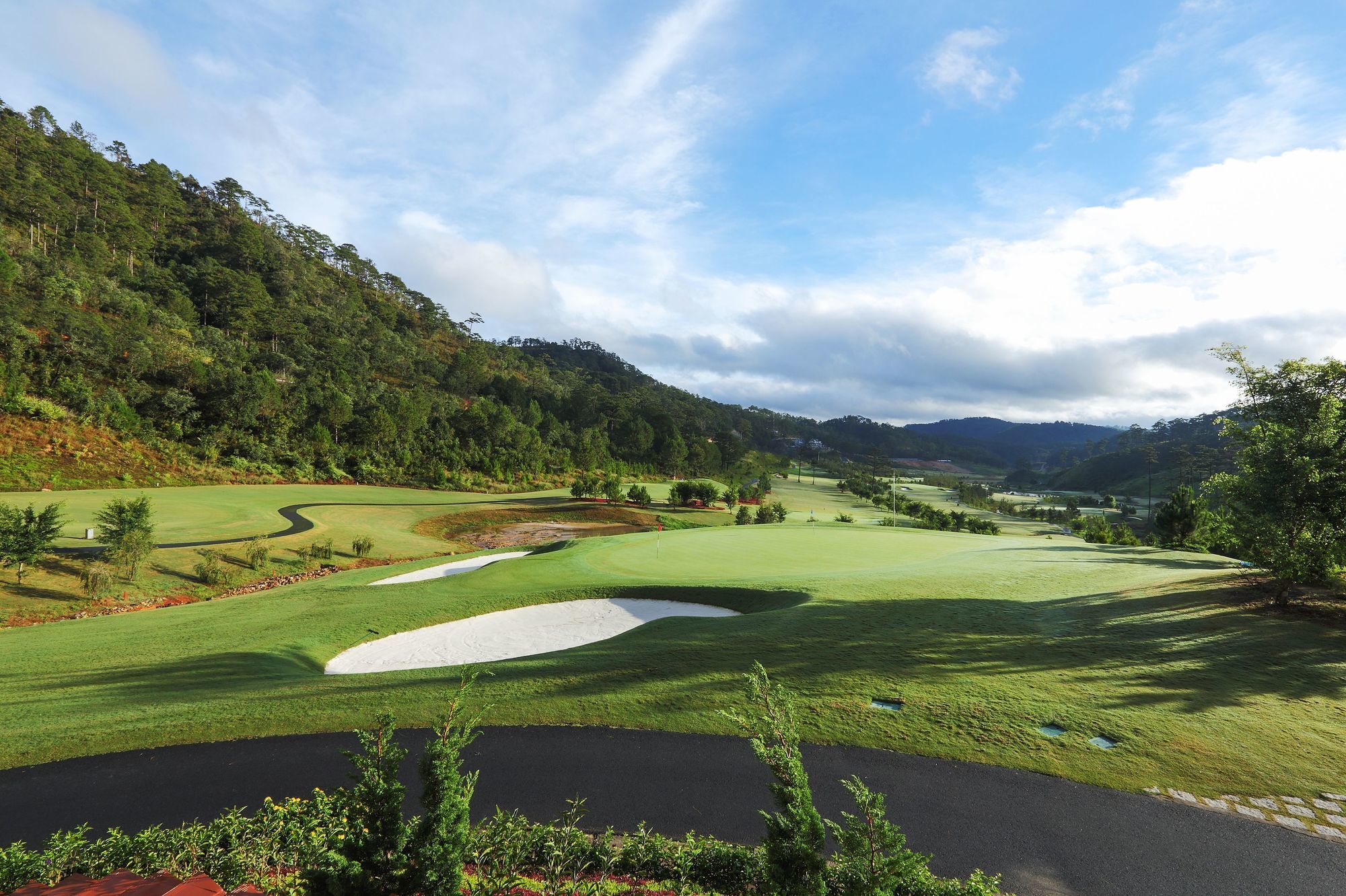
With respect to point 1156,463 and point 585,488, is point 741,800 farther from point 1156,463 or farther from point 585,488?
point 1156,463

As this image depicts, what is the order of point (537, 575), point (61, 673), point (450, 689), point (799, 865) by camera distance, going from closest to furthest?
point (799, 865), point (450, 689), point (61, 673), point (537, 575)

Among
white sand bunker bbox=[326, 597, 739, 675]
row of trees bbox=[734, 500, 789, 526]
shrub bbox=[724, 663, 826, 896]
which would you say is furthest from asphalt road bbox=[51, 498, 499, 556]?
shrub bbox=[724, 663, 826, 896]

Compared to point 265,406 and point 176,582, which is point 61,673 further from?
point 265,406

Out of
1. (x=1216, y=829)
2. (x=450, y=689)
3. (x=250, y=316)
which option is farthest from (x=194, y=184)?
(x=1216, y=829)

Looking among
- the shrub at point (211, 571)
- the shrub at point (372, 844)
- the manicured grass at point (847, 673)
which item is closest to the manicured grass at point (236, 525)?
the shrub at point (211, 571)

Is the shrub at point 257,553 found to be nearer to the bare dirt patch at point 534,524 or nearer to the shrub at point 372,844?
the bare dirt patch at point 534,524

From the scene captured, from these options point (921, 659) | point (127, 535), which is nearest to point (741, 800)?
point (921, 659)
